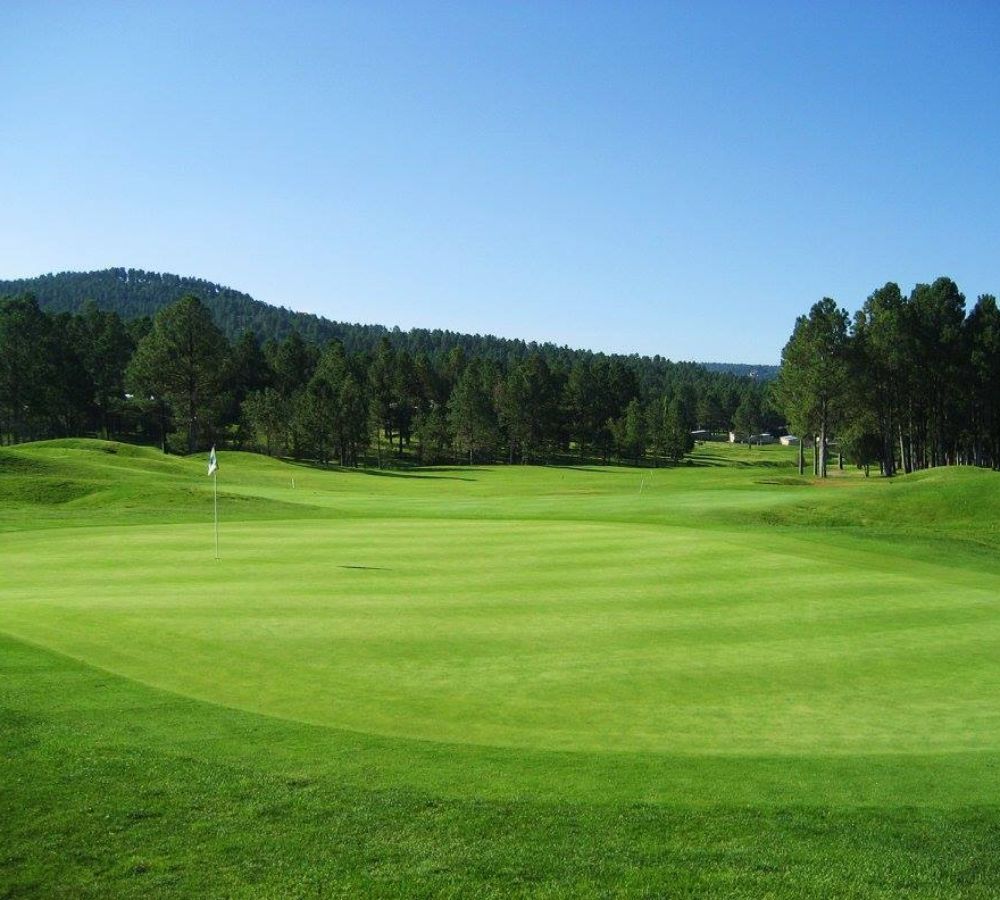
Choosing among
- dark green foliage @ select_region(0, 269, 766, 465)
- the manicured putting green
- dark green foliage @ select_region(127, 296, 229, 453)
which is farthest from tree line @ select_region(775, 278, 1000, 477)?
dark green foliage @ select_region(127, 296, 229, 453)

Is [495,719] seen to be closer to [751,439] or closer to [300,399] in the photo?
[300,399]

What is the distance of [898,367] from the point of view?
63.8 metres

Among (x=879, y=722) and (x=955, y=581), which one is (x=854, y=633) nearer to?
(x=879, y=722)

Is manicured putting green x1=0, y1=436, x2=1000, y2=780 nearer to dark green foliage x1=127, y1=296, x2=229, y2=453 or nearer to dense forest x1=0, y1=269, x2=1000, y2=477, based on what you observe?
dense forest x1=0, y1=269, x2=1000, y2=477

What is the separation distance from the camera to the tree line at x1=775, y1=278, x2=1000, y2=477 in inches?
2500

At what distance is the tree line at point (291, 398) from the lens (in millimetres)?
82188

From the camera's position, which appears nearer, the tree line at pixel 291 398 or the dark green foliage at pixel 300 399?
the tree line at pixel 291 398

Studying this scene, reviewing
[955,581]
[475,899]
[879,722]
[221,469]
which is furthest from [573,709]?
[221,469]

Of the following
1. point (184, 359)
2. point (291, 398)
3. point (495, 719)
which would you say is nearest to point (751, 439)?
point (291, 398)

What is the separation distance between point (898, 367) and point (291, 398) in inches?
2465

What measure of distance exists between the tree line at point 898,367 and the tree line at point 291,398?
59.4 feet

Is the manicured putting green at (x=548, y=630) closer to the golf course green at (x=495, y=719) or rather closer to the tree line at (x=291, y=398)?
the golf course green at (x=495, y=719)

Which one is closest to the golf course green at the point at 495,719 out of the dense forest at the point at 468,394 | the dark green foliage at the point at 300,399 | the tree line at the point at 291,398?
the dense forest at the point at 468,394

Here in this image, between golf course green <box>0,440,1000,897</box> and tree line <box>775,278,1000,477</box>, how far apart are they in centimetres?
4386
